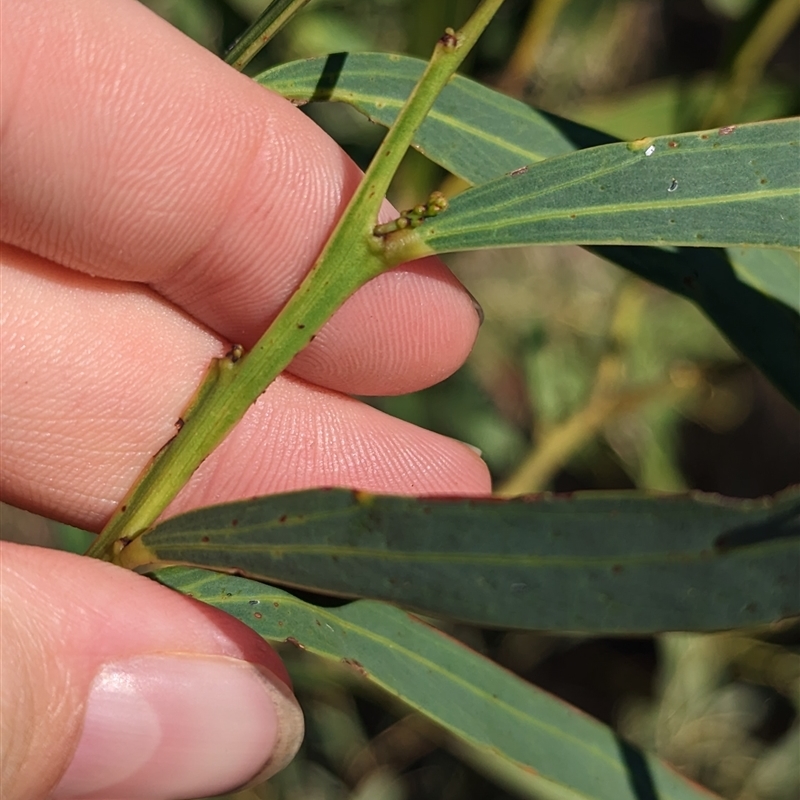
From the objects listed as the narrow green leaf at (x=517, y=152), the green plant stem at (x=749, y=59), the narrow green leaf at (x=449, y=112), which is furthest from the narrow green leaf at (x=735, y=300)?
the green plant stem at (x=749, y=59)

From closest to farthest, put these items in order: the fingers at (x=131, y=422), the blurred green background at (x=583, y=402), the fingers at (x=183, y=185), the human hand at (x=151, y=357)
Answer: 1. the human hand at (x=151, y=357)
2. the fingers at (x=183, y=185)
3. the fingers at (x=131, y=422)
4. the blurred green background at (x=583, y=402)

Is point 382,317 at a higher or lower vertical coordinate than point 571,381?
higher

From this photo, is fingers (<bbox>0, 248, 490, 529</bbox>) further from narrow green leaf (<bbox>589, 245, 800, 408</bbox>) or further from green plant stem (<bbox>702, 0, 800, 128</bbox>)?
green plant stem (<bbox>702, 0, 800, 128</bbox>)

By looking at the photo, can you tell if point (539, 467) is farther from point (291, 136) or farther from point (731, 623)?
point (731, 623)

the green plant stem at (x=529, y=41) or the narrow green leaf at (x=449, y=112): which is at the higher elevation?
the green plant stem at (x=529, y=41)

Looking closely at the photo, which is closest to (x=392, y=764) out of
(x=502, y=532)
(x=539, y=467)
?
(x=539, y=467)

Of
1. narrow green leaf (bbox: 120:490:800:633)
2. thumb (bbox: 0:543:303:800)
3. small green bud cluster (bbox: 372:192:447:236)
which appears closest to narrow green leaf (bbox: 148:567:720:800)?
thumb (bbox: 0:543:303:800)

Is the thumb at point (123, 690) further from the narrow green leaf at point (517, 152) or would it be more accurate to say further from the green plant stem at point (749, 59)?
the green plant stem at point (749, 59)
